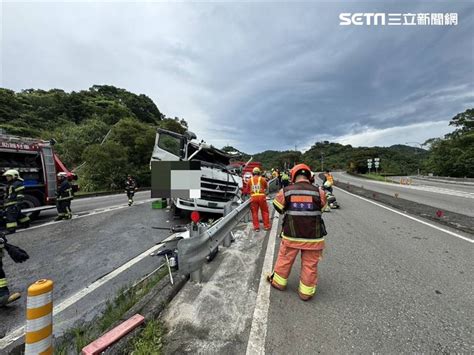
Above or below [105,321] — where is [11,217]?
above

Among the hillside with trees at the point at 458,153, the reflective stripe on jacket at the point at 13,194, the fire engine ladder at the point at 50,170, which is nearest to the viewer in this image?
the reflective stripe on jacket at the point at 13,194

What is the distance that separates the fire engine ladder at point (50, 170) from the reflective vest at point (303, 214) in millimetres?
9050

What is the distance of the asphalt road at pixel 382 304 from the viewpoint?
186 centimetres

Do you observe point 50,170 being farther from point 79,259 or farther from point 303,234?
point 303,234

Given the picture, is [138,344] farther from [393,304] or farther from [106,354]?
[393,304]

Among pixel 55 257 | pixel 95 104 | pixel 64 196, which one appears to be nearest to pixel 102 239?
pixel 55 257

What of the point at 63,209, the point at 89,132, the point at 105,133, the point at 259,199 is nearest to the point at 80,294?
the point at 259,199

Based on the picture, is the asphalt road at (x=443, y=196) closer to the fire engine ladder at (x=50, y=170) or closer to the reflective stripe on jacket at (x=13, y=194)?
the reflective stripe on jacket at (x=13, y=194)

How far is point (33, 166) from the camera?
7.60 metres

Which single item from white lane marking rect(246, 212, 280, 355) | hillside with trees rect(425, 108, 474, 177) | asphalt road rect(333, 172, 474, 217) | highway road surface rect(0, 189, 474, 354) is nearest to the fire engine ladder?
highway road surface rect(0, 189, 474, 354)

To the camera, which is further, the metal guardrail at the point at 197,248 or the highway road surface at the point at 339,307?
A: the metal guardrail at the point at 197,248

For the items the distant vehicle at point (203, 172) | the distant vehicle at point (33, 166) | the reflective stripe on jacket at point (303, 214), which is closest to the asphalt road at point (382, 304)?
the reflective stripe on jacket at point (303, 214)

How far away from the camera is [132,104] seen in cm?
6344

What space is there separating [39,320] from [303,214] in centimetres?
251
